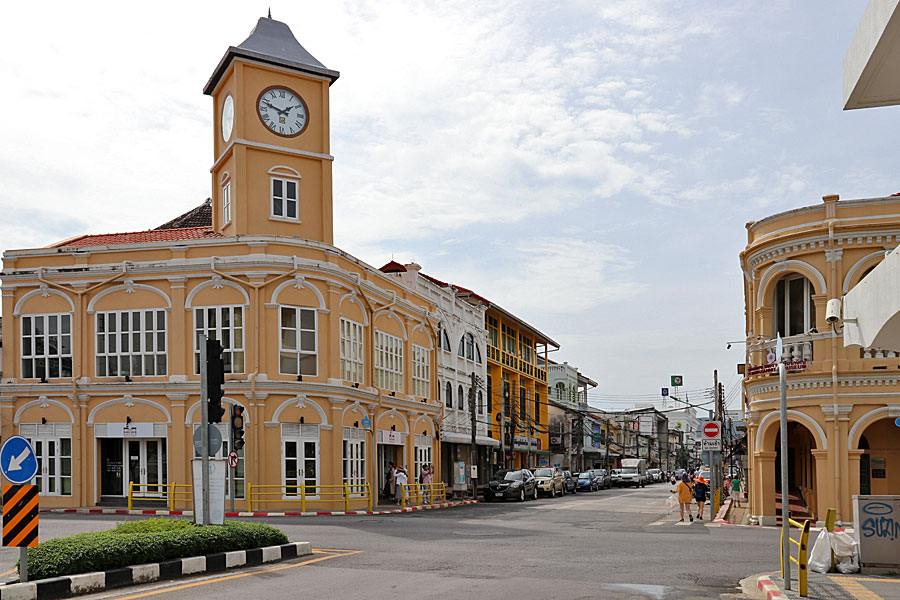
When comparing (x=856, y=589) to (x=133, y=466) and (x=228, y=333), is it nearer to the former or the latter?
(x=228, y=333)

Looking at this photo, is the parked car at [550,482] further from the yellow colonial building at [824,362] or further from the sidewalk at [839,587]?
the sidewalk at [839,587]

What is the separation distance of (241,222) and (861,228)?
2073cm

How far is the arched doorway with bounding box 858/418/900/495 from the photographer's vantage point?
26.7 meters

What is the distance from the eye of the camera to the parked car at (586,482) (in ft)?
203

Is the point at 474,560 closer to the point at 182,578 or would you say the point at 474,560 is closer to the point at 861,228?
the point at 182,578

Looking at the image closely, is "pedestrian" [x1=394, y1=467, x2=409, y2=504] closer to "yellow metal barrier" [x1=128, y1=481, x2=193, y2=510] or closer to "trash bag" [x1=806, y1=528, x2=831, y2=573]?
Answer: "yellow metal barrier" [x1=128, y1=481, x2=193, y2=510]

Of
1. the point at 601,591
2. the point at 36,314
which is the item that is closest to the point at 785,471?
the point at 601,591

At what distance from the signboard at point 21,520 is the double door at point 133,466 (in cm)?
2197

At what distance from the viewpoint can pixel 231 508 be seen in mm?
32031

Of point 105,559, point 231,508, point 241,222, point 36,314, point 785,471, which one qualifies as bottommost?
point 231,508

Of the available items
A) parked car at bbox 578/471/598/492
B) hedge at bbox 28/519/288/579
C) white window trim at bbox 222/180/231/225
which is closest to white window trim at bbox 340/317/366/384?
white window trim at bbox 222/180/231/225

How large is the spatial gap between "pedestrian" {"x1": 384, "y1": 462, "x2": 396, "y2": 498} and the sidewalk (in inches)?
1046

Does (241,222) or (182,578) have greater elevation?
(241,222)

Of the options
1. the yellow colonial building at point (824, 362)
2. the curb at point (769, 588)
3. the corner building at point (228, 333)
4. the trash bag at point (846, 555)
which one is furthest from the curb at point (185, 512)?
the curb at point (769, 588)
